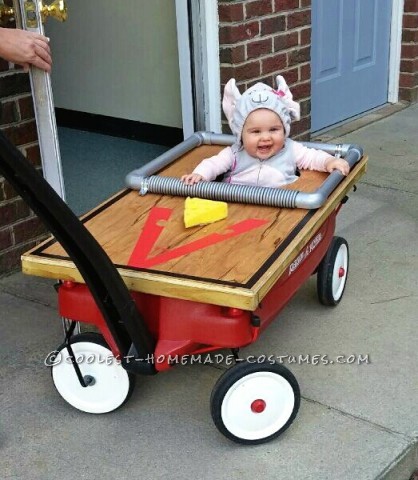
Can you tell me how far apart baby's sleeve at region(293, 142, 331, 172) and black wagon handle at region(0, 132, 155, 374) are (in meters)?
0.95

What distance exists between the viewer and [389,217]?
11.8ft

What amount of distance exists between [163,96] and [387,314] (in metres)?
2.23

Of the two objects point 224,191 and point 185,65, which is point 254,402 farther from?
point 185,65

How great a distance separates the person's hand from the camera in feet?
6.98

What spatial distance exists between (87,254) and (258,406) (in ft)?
2.12

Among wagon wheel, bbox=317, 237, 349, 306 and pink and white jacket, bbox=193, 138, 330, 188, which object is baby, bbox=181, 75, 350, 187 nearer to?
pink and white jacket, bbox=193, 138, 330, 188

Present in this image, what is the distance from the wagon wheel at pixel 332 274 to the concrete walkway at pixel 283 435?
0.06 m

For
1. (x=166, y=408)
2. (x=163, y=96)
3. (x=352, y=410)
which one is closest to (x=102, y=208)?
(x=166, y=408)

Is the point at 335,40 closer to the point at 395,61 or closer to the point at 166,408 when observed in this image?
the point at 395,61

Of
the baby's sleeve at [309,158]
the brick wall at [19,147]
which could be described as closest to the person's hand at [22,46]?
the brick wall at [19,147]

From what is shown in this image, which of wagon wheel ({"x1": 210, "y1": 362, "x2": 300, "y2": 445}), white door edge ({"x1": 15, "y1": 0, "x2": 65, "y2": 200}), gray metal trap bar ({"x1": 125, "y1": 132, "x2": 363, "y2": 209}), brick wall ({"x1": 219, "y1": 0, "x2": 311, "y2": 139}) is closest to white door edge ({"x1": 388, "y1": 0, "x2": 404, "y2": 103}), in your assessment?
brick wall ({"x1": 219, "y1": 0, "x2": 311, "y2": 139})

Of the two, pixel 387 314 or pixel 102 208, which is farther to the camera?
pixel 387 314

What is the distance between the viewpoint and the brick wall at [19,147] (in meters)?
3.03

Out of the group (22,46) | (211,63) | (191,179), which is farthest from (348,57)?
(22,46)
